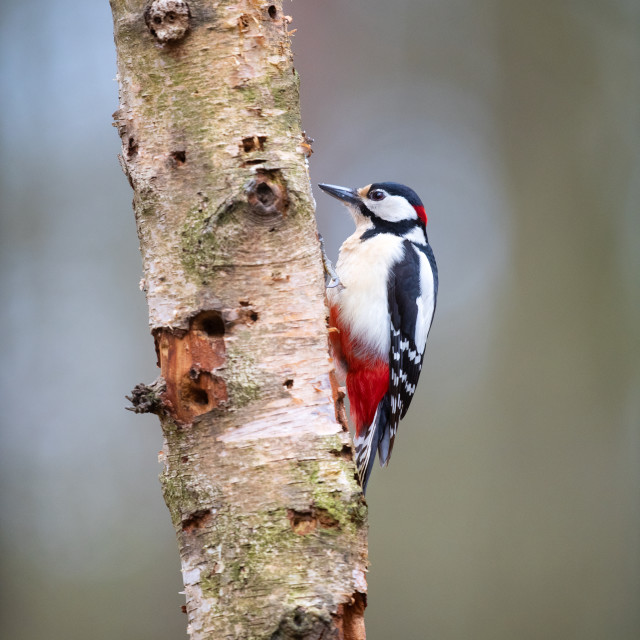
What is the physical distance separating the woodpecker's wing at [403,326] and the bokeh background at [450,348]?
163 cm

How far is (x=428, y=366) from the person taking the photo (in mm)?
5859

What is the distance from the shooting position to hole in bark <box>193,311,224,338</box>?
5.83ft

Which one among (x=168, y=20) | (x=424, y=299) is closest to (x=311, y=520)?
(x=168, y=20)

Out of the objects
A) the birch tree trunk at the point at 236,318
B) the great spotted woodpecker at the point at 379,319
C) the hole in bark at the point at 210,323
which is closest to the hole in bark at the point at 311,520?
the birch tree trunk at the point at 236,318

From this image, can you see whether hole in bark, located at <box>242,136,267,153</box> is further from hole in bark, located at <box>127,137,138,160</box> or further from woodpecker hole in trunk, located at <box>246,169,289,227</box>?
hole in bark, located at <box>127,137,138,160</box>

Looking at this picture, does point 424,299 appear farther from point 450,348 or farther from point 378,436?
point 450,348

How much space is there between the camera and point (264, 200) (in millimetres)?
1832

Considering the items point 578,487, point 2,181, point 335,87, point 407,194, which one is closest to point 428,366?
point 578,487

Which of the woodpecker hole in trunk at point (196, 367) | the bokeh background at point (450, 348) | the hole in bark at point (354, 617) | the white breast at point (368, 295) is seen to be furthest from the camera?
the bokeh background at point (450, 348)

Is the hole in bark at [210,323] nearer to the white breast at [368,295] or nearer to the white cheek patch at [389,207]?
the white breast at [368,295]

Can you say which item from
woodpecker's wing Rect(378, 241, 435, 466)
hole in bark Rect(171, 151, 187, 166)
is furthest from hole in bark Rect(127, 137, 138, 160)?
woodpecker's wing Rect(378, 241, 435, 466)

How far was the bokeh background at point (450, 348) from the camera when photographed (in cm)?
493

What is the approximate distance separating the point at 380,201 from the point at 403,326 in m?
0.60

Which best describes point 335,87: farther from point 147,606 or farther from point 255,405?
point 255,405
